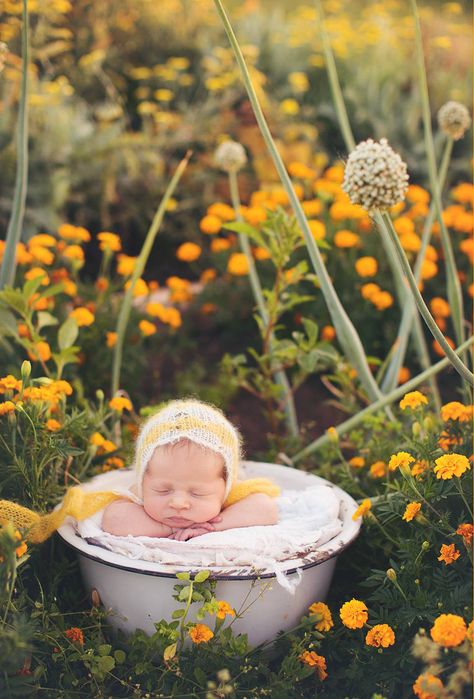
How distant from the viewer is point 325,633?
79.0 inches

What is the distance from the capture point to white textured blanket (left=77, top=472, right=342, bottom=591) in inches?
73.3

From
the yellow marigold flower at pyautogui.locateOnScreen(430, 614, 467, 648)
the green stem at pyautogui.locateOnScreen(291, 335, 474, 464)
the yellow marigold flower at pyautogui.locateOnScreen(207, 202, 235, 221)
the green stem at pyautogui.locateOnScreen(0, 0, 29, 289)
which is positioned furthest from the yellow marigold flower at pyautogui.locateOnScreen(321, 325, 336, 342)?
the yellow marigold flower at pyautogui.locateOnScreen(430, 614, 467, 648)

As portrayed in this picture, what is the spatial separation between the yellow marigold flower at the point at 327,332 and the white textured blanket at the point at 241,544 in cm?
112

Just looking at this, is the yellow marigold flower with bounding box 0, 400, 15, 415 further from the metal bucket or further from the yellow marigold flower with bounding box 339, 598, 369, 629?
the yellow marigold flower with bounding box 339, 598, 369, 629

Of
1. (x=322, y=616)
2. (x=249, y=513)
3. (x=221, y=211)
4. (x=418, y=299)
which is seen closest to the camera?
(x=418, y=299)

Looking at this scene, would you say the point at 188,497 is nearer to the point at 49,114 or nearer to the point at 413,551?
the point at 413,551

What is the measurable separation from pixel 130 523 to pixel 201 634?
0.32 metres

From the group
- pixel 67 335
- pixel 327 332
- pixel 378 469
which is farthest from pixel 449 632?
pixel 327 332

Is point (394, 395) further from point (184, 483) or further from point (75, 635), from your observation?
point (75, 635)

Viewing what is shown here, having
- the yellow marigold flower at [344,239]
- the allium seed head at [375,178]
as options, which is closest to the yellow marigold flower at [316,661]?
the allium seed head at [375,178]

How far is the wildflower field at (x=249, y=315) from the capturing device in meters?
1.82

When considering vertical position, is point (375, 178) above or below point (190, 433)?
above

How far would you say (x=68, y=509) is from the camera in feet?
6.54

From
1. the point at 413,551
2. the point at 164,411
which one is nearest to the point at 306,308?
the point at 164,411
